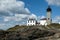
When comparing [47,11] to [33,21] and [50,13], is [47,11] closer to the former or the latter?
[50,13]

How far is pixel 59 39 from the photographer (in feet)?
188

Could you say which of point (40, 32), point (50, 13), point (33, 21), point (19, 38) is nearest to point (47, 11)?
point (50, 13)

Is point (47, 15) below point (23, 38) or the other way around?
the other way around

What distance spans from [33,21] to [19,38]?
404ft

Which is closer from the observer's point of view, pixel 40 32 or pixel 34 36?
pixel 34 36

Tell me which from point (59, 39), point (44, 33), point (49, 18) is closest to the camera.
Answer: point (59, 39)

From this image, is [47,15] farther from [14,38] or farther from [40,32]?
[14,38]

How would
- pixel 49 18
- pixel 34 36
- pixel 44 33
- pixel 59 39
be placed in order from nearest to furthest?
1. pixel 59 39
2. pixel 34 36
3. pixel 44 33
4. pixel 49 18

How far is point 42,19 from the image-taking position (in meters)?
179

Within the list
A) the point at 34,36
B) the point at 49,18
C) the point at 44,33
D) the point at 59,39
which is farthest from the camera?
the point at 49,18

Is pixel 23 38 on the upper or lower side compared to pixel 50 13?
lower

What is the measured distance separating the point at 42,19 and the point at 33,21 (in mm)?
10462

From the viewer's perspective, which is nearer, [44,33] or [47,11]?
[44,33]

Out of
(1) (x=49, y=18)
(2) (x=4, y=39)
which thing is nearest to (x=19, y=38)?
(2) (x=4, y=39)
